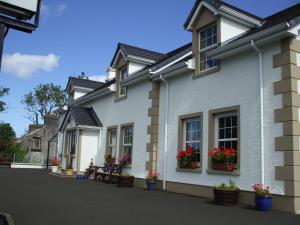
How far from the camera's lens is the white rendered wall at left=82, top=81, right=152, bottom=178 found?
15.7 metres

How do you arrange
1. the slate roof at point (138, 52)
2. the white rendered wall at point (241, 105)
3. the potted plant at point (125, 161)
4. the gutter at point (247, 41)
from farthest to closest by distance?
the slate roof at point (138, 52) < the potted plant at point (125, 161) < the white rendered wall at point (241, 105) < the gutter at point (247, 41)

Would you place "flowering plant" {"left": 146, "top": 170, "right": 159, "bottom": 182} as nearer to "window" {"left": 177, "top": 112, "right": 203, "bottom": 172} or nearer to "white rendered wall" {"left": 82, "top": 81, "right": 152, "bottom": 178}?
"white rendered wall" {"left": 82, "top": 81, "right": 152, "bottom": 178}

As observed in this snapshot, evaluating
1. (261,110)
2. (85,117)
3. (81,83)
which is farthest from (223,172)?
(81,83)

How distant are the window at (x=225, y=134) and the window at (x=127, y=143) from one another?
5.96 m

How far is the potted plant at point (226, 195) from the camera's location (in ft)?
32.4

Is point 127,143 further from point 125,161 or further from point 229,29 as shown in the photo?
point 229,29

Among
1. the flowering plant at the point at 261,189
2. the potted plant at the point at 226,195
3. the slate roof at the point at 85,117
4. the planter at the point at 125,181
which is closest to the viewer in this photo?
the flowering plant at the point at 261,189

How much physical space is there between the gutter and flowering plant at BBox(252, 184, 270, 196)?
4.19 m

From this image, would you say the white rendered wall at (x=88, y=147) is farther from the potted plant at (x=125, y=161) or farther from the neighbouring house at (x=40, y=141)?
the neighbouring house at (x=40, y=141)

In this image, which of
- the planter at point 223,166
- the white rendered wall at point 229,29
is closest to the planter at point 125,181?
the planter at point 223,166

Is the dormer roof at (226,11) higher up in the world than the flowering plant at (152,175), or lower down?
higher up

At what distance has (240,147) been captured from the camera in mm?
10633

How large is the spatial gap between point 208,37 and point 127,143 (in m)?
7.14

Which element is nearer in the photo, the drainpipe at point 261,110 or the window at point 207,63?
the drainpipe at point 261,110
